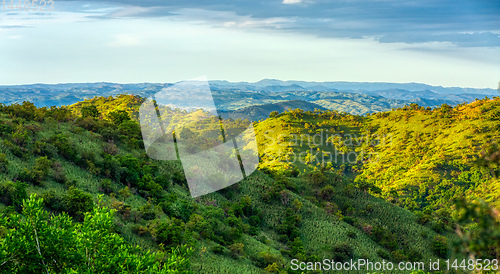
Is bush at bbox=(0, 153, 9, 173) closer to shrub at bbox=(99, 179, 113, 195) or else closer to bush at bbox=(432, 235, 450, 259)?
shrub at bbox=(99, 179, 113, 195)

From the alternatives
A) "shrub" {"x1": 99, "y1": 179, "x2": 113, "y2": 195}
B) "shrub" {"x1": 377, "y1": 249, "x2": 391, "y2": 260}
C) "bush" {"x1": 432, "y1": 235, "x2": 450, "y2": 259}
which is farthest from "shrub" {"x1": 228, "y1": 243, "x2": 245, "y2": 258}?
"bush" {"x1": 432, "y1": 235, "x2": 450, "y2": 259}

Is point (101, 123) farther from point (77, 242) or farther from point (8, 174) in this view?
point (77, 242)

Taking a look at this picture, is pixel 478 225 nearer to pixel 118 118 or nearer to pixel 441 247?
pixel 441 247

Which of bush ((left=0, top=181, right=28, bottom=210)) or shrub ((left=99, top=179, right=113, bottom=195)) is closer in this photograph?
bush ((left=0, top=181, right=28, bottom=210))

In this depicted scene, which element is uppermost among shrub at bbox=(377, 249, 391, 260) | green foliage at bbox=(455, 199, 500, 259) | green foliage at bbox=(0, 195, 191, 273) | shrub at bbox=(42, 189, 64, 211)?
green foliage at bbox=(455, 199, 500, 259)

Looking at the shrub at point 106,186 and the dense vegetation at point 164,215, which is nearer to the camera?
the dense vegetation at point 164,215

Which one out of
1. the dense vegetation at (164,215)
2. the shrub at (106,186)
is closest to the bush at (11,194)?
the dense vegetation at (164,215)

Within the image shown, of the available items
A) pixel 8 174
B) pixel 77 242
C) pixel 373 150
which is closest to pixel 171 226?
pixel 8 174

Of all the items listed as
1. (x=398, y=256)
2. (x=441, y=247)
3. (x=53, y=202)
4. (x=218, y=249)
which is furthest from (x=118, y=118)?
Result: (x=441, y=247)

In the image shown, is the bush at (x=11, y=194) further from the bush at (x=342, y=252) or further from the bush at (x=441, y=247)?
the bush at (x=441, y=247)
